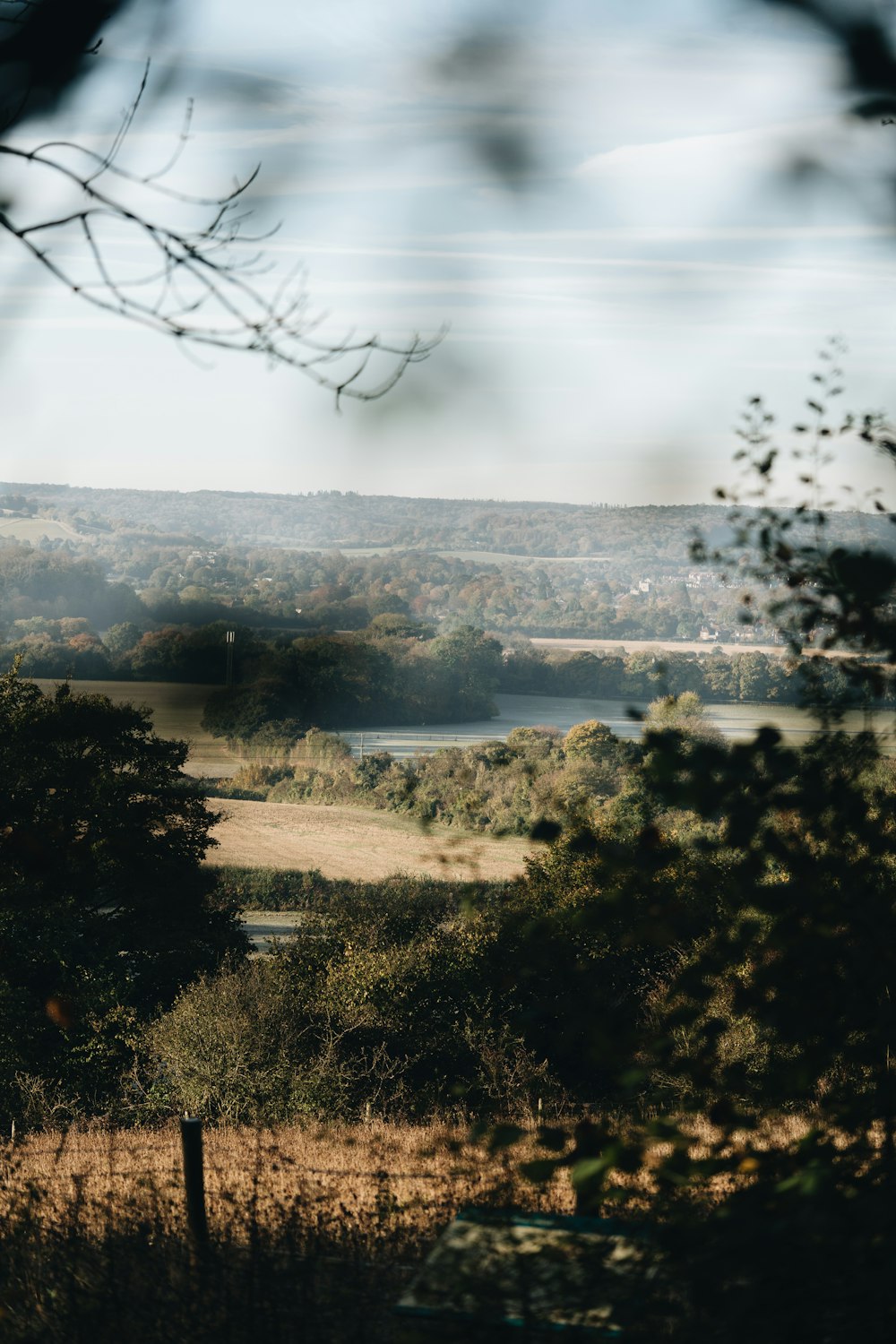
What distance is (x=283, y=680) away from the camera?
13227 mm

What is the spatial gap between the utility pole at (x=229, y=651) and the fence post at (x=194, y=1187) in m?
6.52

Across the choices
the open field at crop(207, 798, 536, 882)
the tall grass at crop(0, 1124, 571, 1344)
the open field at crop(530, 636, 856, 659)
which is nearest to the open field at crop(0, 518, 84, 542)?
the tall grass at crop(0, 1124, 571, 1344)

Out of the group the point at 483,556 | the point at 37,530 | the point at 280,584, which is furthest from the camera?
the point at 280,584

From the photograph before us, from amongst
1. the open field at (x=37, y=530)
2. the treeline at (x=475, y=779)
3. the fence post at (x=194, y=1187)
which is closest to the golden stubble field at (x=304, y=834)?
the treeline at (x=475, y=779)

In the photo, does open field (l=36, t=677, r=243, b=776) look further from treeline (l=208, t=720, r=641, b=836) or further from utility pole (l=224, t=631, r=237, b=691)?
utility pole (l=224, t=631, r=237, b=691)

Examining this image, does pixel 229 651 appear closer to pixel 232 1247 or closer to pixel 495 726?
pixel 495 726

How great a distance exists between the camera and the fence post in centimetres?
390

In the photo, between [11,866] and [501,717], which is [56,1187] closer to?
[11,866]

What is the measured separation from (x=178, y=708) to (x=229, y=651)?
13.5ft

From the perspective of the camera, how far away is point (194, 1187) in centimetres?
394

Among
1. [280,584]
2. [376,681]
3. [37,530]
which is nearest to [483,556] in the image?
[280,584]

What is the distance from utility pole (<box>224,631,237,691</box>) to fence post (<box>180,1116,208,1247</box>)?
21.4 ft

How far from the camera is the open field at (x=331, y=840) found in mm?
16625

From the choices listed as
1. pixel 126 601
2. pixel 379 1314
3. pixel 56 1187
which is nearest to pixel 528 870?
pixel 126 601
